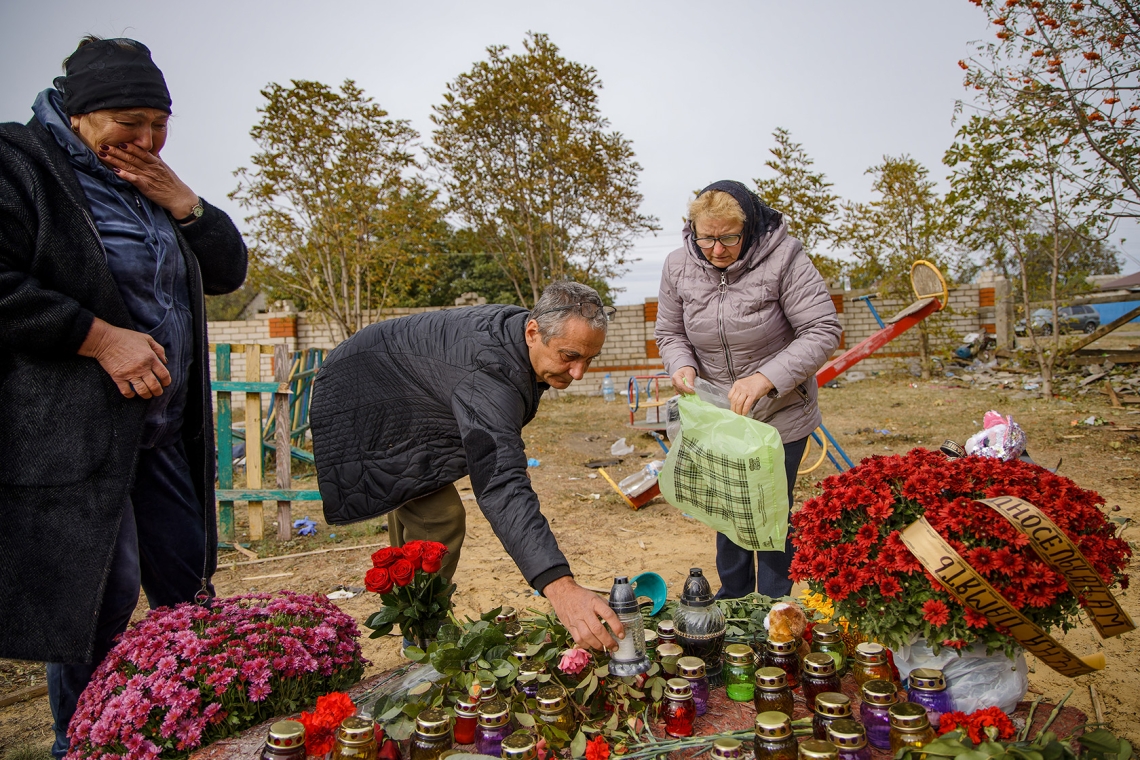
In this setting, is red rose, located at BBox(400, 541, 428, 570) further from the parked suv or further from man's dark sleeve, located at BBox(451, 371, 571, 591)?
the parked suv

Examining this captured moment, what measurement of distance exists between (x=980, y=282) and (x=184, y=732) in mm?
17600

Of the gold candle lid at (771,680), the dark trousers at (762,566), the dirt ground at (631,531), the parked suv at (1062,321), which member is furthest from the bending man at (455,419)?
the parked suv at (1062,321)

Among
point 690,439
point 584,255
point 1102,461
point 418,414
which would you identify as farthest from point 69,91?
point 584,255

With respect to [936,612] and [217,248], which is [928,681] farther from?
[217,248]

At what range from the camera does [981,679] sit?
62.9 inches

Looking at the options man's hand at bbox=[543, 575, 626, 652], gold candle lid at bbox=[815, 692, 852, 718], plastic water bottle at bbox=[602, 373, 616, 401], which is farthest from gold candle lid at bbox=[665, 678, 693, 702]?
plastic water bottle at bbox=[602, 373, 616, 401]

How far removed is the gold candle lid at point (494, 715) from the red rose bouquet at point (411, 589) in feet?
1.50

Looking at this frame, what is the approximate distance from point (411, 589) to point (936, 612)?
4.23 feet

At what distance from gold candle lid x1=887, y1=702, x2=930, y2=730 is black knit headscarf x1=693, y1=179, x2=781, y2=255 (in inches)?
63.2

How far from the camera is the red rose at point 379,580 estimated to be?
72.5 inches

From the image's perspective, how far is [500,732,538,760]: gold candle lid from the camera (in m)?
1.38

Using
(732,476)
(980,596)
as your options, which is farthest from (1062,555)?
(732,476)

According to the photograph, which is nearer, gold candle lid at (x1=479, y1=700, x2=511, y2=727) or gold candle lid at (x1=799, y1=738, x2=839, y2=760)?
gold candle lid at (x1=799, y1=738, x2=839, y2=760)

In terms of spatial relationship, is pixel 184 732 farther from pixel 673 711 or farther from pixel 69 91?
pixel 69 91
